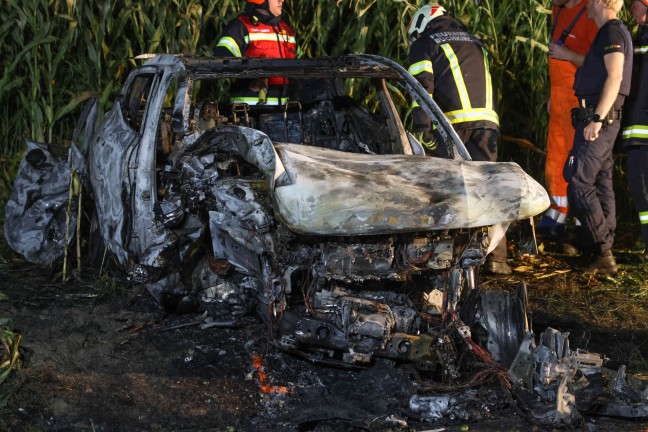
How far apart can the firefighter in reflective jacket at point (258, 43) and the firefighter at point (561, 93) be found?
7.17ft

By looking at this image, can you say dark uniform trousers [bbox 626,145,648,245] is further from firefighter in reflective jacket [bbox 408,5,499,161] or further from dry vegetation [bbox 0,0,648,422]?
firefighter in reflective jacket [bbox 408,5,499,161]

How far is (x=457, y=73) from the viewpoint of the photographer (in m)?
7.10

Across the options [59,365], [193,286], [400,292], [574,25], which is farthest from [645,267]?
[59,365]

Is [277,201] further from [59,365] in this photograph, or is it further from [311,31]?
[311,31]

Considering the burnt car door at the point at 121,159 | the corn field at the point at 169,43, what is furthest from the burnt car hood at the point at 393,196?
the corn field at the point at 169,43

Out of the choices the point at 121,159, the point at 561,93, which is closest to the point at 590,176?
the point at 561,93

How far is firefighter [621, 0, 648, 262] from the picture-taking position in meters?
7.10

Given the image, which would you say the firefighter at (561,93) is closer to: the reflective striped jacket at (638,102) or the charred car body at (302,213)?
the reflective striped jacket at (638,102)

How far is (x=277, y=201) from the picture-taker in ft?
15.1

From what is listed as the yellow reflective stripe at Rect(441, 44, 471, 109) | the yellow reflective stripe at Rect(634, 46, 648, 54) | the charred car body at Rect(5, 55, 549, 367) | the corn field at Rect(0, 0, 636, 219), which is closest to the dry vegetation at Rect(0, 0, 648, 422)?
the corn field at Rect(0, 0, 636, 219)

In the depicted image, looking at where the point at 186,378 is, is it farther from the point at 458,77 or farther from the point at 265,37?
the point at 265,37

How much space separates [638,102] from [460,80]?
1.32 m

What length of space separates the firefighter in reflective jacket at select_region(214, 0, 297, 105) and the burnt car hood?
2567 millimetres

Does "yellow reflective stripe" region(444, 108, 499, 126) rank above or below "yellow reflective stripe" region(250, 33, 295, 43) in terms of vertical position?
below
